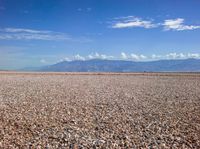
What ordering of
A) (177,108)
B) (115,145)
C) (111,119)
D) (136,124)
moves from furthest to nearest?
1. (177,108)
2. (111,119)
3. (136,124)
4. (115,145)

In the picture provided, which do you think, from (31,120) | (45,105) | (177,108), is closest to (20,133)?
(31,120)

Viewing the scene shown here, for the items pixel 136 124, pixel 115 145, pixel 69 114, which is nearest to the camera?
pixel 115 145

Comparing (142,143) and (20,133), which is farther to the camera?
(20,133)

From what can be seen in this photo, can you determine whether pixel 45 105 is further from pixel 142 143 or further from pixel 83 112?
pixel 142 143

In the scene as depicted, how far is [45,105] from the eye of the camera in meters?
15.4

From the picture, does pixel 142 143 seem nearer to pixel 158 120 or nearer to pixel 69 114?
pixel 158 120

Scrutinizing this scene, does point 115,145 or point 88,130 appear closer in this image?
point 115,145

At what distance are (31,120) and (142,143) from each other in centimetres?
501

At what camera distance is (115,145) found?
8.70 meters

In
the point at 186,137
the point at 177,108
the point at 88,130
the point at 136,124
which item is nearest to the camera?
the point at 186,137

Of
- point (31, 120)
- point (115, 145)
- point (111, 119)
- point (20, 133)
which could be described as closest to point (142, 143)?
point (115, 145)

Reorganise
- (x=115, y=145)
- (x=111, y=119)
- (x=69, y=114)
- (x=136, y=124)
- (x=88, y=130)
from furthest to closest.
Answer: (x=69, y=114)
(x=111, y=119)
(x=136, y=124)
(x=88, y=130)
(x=115, y=145)

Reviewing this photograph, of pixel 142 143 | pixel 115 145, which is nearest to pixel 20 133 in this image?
pixel 115 145

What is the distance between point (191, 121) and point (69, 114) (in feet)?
17.8
